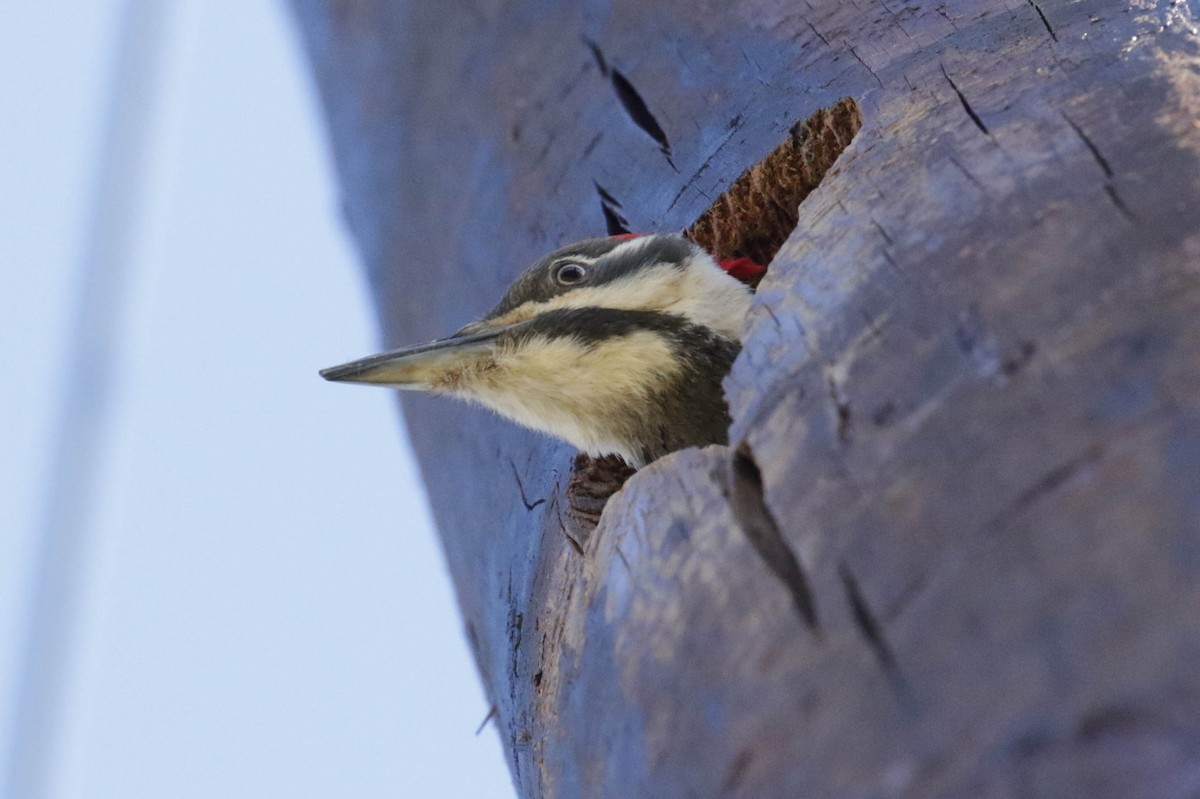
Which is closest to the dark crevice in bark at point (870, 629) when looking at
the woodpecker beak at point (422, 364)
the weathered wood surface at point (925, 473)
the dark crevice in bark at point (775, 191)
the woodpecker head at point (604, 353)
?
the weathered wood surface at point (925, 473)

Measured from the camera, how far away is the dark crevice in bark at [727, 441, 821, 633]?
3.66ft

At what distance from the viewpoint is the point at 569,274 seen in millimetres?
2264

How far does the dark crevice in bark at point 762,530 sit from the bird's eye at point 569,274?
988mm

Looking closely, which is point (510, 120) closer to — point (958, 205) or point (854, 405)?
point (958, 205)

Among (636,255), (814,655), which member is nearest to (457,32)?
(636,255)

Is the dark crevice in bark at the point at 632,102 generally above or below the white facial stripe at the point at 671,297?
above

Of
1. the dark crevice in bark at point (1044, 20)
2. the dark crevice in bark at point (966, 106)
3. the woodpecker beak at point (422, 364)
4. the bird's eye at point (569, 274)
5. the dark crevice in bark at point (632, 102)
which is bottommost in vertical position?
the dark crevice in bark at point (966, 106)

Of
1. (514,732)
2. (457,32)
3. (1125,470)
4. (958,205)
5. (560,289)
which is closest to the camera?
(1125,470)

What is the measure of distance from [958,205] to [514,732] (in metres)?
0.99

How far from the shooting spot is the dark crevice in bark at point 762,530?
3.66ft

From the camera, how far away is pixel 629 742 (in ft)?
4.03

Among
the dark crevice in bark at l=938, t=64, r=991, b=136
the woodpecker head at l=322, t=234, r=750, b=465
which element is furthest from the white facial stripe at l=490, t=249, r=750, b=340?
the dark crevice in bark at l=938, t=64, r=991, b=136

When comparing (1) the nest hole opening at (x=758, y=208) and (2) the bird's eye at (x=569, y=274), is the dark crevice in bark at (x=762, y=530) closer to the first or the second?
(1) the nest hole opening at (x=758, y=208)

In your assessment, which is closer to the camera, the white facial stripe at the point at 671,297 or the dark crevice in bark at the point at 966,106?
the dark crevice in bark at the point at 966,106
